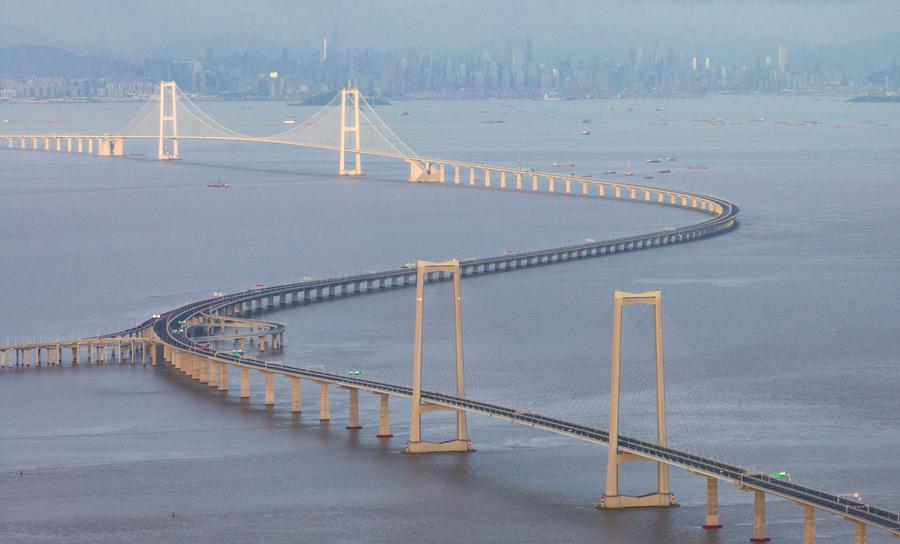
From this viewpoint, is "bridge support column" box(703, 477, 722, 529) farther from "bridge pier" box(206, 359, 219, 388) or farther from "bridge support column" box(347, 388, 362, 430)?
"bridge pier" box(206, 359, 219, 388)

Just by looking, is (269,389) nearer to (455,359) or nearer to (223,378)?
(223,378)

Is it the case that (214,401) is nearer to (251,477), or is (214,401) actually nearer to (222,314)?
(251,477)

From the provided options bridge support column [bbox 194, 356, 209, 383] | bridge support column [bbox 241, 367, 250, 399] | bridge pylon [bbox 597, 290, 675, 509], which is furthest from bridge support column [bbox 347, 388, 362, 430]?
bridge pylon [bbox 597, 290, 675, 509]

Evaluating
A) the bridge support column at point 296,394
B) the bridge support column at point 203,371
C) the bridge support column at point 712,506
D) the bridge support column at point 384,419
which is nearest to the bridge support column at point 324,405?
the bridge support column at point 296,394

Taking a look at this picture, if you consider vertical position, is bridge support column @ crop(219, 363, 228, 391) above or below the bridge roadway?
below

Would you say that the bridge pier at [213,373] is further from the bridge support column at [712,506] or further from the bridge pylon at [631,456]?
the bridge support column at [712,506]

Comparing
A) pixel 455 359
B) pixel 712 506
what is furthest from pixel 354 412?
pixel 712 506

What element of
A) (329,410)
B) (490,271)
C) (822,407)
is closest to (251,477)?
(329,410)

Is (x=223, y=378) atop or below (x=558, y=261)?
below
